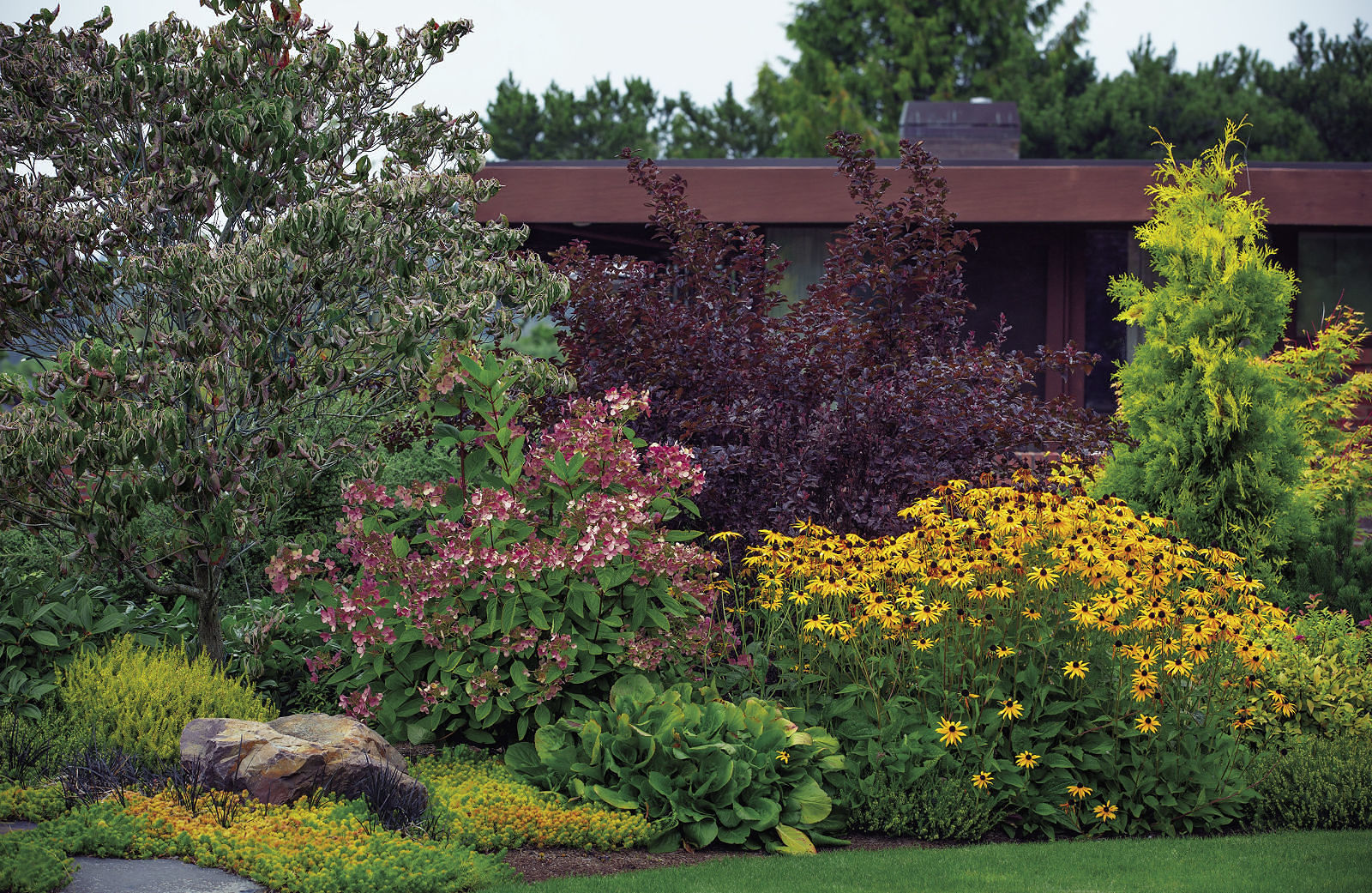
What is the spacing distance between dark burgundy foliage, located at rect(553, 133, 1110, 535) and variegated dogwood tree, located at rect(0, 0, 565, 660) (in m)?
0.93

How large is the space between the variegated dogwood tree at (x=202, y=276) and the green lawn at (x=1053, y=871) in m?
2.79

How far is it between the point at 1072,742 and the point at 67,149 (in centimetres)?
597

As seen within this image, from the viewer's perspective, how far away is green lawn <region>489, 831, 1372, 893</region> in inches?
178

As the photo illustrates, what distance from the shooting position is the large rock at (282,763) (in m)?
4.96

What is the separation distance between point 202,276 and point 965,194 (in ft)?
29.5

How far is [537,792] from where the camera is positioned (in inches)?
207

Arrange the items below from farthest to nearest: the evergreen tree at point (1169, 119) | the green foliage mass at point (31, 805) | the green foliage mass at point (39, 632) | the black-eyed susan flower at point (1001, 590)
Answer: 1. the evergreen tree at point (1169, 119)
2. the green foliage mass at point (39, 632)
3. the black-eyed susan flower at point (1001, 590)
4. the green foliage mass at point (31, 805)

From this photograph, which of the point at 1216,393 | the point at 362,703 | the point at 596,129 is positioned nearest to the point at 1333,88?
the point at 596,129

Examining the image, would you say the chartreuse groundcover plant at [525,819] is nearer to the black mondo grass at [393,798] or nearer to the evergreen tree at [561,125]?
the black mondo grass at [393,798]

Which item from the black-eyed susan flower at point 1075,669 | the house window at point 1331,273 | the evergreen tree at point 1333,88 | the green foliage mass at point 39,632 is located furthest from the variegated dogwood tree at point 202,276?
the evergreen tree at point 1333,88

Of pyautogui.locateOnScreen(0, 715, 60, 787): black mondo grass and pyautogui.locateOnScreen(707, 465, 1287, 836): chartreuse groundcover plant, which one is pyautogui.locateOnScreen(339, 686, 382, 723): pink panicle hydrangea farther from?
pyautogui.locateOnScreen(707, 465, 1287, 836): chartreuse groundcover plant

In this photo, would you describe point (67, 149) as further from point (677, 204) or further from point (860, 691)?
point (860, 691)

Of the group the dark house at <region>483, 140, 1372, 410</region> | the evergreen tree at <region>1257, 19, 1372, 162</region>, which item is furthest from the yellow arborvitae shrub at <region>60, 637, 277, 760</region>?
the evergreen tree at <region>1257, 19, 1372, 162</region>

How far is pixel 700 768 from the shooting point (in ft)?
17.2
